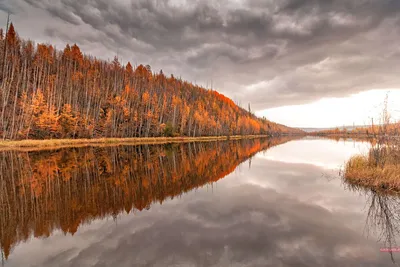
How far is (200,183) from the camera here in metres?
12.4

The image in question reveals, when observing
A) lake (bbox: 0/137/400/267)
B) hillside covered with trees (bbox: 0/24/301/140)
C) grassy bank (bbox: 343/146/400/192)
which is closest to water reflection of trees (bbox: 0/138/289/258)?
lake (bbox: 0/137/400/267)

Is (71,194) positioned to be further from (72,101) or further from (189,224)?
(72,101)

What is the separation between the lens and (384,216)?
6.90 m

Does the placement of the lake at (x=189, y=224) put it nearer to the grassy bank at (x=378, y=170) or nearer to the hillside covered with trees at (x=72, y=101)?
the grassy bank at (x=378, y=170)

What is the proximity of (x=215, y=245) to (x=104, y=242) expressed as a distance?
9.69ft

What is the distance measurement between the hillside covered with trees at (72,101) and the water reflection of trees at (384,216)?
1750 inches

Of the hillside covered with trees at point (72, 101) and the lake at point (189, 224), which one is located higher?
the hillside covered with trees at point (72, 101)

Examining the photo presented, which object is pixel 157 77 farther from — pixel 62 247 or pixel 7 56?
pixel 62 247

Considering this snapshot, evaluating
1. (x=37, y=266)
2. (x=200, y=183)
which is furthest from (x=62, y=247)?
(x=200, y=183)

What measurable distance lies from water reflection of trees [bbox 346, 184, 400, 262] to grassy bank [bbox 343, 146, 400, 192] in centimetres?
81

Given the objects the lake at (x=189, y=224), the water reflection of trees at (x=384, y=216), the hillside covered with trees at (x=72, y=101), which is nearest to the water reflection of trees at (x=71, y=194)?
the lake at (x=189, y=224)

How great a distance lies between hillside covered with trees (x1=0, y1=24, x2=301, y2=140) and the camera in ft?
126

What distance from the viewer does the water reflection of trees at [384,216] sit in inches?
221

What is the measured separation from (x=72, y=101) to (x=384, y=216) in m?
60.2
